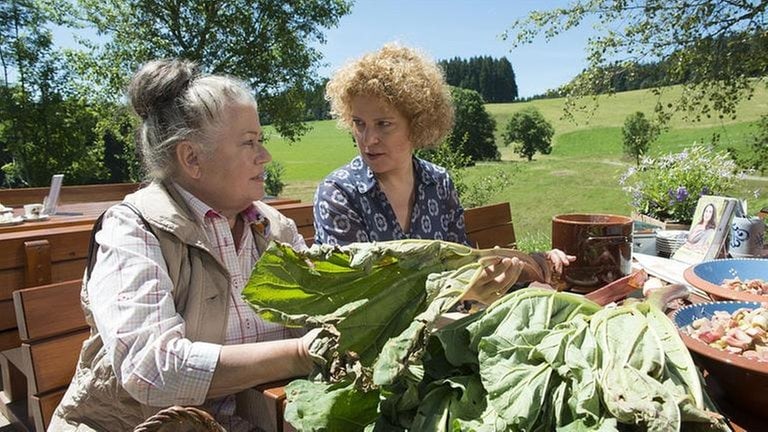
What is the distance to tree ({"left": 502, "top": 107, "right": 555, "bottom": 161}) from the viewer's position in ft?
106

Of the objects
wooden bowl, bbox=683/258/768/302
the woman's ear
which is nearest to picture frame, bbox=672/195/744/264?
wooden bowl, bbox=683/258/768/302

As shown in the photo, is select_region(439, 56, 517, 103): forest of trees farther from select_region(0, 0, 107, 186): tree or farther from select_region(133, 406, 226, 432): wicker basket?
select_region(133, 406, 226, 432): wicker basket

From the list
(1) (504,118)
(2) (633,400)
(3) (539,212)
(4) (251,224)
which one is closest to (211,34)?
(3) (539,212)

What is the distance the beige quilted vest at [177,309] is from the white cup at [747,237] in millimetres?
1861

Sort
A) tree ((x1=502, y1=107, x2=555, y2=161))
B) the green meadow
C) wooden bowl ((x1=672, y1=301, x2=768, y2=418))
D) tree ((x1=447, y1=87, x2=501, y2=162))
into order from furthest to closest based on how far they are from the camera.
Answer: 1. tree ((x1=502, y1=107, x2=555, y2=161))
2. tree ((x1=447, y1=87, x2=501, y2=162))
3. the green meadow
4. wooden bowl ((x1=672, y1=301, x2=768, y2=418))

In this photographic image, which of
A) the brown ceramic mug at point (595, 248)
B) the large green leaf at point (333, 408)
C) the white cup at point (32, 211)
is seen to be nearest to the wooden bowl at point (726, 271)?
the brown ceramic mug at point (595, 248)

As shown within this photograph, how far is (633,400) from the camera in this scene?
632 mm

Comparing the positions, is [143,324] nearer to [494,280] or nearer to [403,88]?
[494,280]

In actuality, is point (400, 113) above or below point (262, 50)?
below

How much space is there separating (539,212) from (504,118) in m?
25.0

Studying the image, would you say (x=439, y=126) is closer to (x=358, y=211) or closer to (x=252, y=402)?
(x=358, y=211)

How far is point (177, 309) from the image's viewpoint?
154 centimetres

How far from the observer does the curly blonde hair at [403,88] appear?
2438mm

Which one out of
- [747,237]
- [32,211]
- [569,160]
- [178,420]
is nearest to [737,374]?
[178,420]
